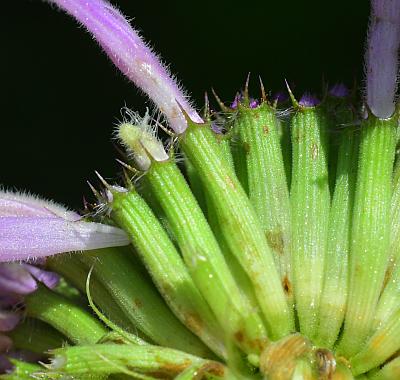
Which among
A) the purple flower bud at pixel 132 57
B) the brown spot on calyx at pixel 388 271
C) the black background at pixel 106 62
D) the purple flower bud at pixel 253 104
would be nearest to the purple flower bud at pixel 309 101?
the purple flower bud at pixel 253 104

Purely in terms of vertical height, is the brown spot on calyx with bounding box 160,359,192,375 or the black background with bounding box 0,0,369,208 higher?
the black background with bounding box 0,0,369,208

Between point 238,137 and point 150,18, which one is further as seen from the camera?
point 150,18

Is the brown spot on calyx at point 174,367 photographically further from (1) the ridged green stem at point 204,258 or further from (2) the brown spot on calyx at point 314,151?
(2) the brown spot on calyx at point 314,151

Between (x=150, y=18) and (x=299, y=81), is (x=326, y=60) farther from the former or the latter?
(x=150, y=18)

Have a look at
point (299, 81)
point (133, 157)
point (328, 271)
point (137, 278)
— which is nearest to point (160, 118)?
point (133, 157)

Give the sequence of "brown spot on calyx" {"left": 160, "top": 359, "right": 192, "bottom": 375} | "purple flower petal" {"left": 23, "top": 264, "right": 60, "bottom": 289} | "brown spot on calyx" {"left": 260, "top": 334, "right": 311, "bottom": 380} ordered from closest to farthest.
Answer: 1. "brown spot on calyx" {"left": 260, "top": 334, "right": 311, "bottom": 380}
2. "brown spot on calyx" {"left": 160, "top": 359, "right": 192, "bottom": 375}
3. "purple flower petal" {"left": 23, "top": 264, "right": 60, "bottom": 289}

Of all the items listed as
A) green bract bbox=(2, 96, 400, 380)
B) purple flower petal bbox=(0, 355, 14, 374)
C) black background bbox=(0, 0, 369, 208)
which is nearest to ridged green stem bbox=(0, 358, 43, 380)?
green bract bbox=(2, 96, 400, 380)

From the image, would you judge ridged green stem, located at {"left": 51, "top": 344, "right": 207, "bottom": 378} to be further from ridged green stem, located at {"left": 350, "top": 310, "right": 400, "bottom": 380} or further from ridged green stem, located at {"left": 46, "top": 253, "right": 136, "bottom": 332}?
ridged green stem, located at {"left": 350, "top": 310, "right": 400, "bottom": 380}
